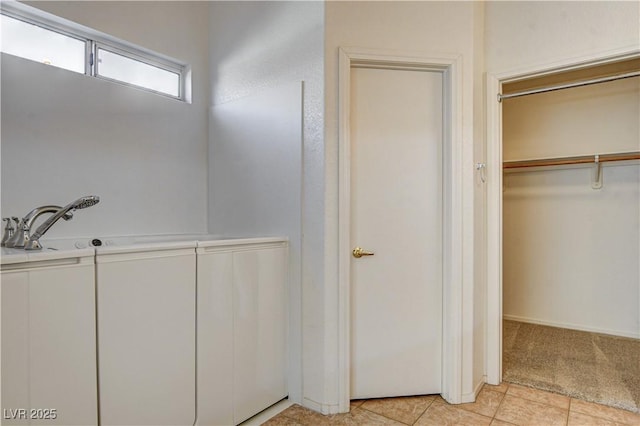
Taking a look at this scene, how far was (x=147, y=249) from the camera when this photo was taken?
1.55 m

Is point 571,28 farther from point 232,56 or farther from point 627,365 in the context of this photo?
point 627,365

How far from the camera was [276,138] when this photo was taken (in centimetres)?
230

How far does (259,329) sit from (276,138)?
1.20 m

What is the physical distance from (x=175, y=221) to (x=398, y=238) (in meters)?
1.64

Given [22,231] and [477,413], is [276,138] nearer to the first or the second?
[22,231]

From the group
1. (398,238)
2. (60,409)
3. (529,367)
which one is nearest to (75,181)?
(60,409)

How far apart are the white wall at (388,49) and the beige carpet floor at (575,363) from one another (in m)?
0.67

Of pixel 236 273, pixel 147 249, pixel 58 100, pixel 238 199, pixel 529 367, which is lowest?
pixel 529 367

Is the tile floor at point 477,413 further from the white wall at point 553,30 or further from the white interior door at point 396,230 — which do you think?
the white wall at point 553,30

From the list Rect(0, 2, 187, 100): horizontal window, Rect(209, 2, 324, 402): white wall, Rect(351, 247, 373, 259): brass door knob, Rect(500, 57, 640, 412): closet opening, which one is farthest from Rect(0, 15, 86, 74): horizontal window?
Rect(500, 57, 640, 412): closet opening

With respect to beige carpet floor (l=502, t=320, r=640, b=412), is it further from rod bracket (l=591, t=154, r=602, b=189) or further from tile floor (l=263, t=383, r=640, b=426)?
rod bracket (l=591, t=154, r=602, b=189)

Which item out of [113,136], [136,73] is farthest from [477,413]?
[136,73]

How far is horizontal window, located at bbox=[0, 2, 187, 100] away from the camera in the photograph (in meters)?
1.96

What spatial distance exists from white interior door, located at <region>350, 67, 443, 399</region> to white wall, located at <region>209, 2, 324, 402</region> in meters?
0.25
